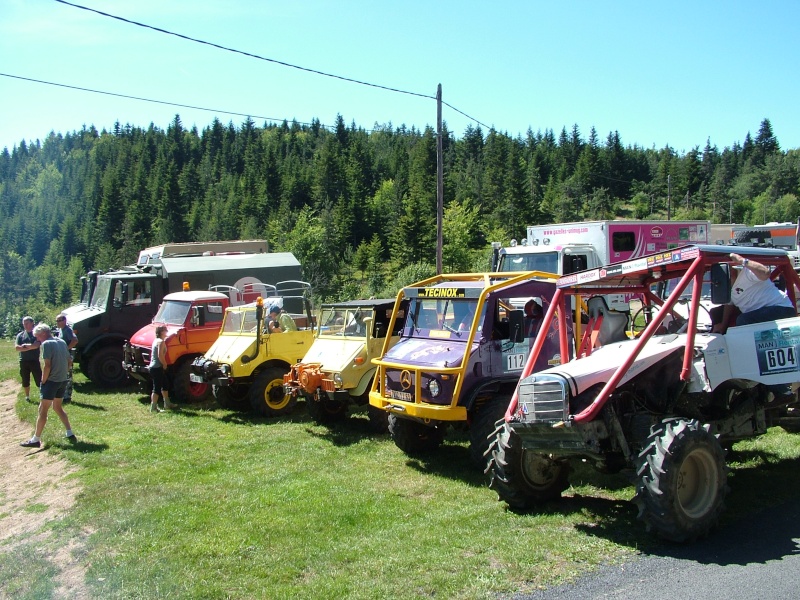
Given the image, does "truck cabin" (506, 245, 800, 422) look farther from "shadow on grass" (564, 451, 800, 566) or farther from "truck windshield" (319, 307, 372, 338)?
"truck windshield" (319, 307, 372, 338)

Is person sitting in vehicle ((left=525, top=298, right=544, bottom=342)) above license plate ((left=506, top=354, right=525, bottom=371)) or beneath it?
above

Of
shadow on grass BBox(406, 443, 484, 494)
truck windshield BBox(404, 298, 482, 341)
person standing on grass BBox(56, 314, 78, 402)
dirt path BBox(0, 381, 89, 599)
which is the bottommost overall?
dirt path BBox(0, 381, 89, 599)

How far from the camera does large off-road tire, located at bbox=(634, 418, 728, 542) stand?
5.29 meters

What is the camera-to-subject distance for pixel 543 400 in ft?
19.2

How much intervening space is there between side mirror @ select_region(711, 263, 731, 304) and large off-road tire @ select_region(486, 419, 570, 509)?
2.14m

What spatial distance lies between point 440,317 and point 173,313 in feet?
26.4

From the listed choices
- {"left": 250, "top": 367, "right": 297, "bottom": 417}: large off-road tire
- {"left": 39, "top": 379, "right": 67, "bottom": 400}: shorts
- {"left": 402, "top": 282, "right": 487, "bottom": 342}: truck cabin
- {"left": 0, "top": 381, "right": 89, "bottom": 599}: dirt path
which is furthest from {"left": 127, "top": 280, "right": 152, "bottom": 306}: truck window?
{"left": 402, "top": 282, "right": 487, "bottom": 342}: truck cabin

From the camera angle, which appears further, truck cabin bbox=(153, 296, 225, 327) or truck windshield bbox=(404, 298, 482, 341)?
truck cabin bbox=(153, 296, 225, 327)

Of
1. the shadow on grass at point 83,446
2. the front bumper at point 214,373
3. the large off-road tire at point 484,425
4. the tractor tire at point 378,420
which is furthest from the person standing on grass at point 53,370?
the large off-road tire at point 484,425

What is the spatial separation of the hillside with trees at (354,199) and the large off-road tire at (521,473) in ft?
189

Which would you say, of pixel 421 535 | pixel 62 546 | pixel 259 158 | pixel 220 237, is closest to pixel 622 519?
pixel 421 535

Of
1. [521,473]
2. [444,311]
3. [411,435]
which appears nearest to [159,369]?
[411,435]

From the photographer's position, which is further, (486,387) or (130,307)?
(130,307)

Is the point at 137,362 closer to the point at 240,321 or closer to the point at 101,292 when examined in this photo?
the point at 240,321
